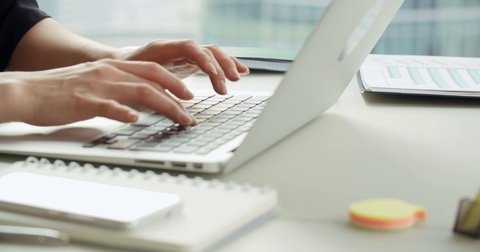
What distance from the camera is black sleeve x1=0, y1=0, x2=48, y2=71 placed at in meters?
1.34

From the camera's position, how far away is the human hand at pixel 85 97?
83 centimetres

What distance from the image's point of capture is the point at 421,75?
3.88 ft

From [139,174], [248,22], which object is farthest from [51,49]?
[248,22]

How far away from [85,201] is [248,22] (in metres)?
2.54

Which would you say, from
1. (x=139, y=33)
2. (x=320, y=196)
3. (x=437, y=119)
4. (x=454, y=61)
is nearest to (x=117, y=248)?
(x=320, y=196)

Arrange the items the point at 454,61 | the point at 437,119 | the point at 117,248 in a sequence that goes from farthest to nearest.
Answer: the point at 454,61 → the point at 437,119 → the point at 117,248

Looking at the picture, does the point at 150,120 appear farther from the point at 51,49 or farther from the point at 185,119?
the point at 51,49

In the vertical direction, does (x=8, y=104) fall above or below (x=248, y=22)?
below

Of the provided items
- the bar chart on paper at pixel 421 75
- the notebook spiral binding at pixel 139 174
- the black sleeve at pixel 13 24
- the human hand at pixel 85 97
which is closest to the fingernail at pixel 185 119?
the human hand at pixel 85 97

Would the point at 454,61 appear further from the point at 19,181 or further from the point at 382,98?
the point at 19,181

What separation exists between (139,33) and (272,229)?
244 cm

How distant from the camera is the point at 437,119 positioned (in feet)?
3.23

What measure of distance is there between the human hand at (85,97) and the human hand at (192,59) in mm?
141

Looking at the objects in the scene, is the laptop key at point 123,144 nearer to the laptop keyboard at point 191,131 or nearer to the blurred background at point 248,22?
the laptop keyboard at point 191,131
